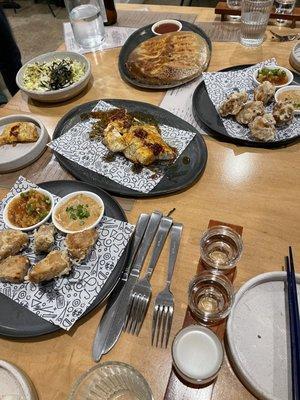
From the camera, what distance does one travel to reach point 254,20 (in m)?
2.04

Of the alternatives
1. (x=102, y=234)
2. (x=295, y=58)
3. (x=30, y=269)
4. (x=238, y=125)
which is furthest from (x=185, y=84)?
(x=30, y=269)

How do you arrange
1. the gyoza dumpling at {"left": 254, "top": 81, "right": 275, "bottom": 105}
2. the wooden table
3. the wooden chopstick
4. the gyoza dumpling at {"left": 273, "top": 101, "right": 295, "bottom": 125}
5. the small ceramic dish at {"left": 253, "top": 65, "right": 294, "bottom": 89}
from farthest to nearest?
the small ceramic dish at {"left": 253, "top": 65, "right": 294, "bottom": 89} → the gyoza dumpling at {"left": 254, "top": 81, "right": 275, "bottom": 105} → the gyoza dumpling at {"left": 273, "top": 101, "right": 295, "bottom": 125} → the wooden table → the wooden chopstick

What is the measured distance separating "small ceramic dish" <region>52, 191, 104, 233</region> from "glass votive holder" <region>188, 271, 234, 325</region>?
423 mm

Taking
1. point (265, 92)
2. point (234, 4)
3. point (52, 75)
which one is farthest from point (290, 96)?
point (52, 75)

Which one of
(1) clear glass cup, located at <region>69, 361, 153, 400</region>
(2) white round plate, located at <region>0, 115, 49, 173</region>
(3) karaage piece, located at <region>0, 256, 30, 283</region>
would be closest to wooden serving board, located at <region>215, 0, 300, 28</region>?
(2) white round plate, located at <region>0, 115, 49, 173</region>

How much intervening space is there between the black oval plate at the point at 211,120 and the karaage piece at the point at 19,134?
78 cm

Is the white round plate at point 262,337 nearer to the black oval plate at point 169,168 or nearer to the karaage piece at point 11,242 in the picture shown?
the black oval plate at point 169,168

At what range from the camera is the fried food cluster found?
4.94ft

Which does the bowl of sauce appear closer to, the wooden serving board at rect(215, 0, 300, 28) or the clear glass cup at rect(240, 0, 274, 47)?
the wooden serving board at rect(215, 0, 300, 28)

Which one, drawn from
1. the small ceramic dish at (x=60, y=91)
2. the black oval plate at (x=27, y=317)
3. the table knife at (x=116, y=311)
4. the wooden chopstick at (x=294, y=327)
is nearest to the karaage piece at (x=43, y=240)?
the black oval plate at (x=27, y=317)

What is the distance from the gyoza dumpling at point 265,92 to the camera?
5.39 feet

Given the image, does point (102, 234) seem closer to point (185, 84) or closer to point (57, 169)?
point (57, 169)

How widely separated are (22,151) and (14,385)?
105cm

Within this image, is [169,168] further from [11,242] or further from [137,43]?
[137,43]
